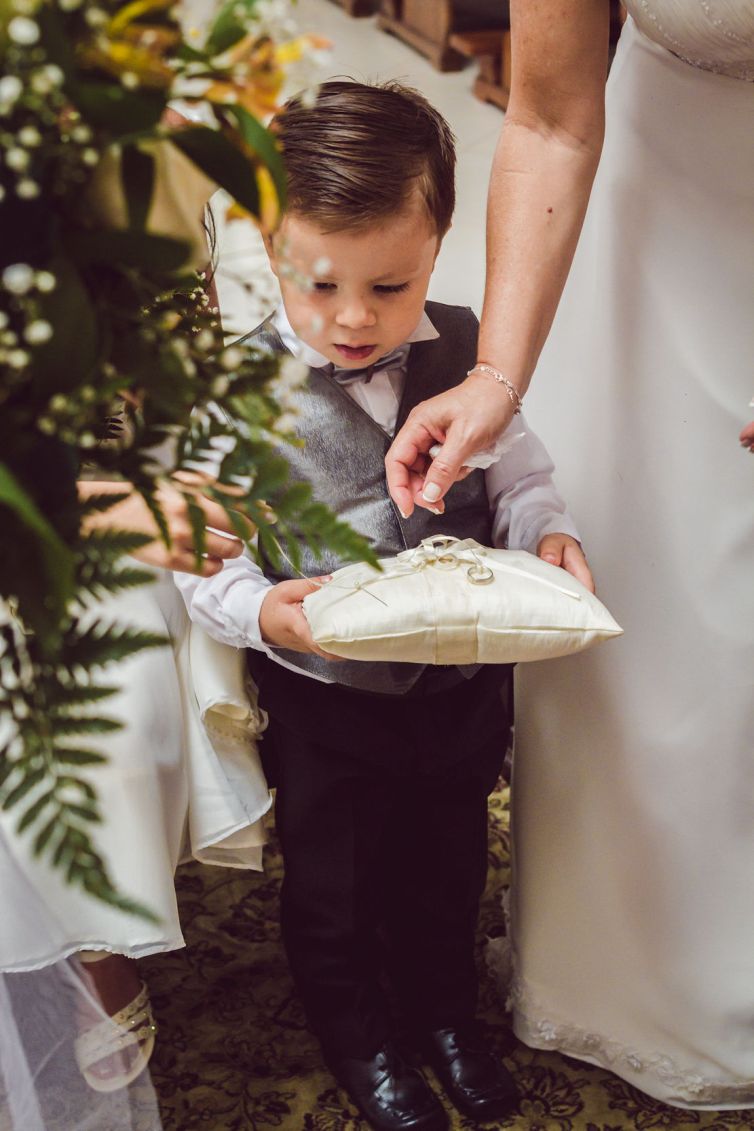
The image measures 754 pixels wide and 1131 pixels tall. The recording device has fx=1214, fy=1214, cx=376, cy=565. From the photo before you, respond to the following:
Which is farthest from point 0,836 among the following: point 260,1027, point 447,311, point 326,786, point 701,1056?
point 701,1056

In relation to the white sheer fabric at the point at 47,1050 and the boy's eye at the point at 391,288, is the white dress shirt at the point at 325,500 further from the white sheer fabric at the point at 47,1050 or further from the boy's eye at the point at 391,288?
the white sheer fabric at the point at 47,1050

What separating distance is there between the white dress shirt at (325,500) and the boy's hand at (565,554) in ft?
0.06

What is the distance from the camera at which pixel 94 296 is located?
673mm

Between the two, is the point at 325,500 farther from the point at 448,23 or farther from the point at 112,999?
the point at 448,23

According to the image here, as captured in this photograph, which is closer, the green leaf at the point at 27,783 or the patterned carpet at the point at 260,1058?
the green leaf at the point at 27,783

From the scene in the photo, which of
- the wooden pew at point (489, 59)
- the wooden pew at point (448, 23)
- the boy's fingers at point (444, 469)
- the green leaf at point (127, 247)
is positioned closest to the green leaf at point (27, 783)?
the green leaf at point (127, 247)

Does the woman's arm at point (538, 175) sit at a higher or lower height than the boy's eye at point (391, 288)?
higher

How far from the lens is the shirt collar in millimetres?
1352

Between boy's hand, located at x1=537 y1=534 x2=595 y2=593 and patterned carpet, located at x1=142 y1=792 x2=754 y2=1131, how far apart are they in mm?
705

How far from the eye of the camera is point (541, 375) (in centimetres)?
156

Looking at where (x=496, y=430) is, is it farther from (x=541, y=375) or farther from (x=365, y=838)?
(x=365, y=838)

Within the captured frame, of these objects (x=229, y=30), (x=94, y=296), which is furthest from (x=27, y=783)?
(x=229, y=30)

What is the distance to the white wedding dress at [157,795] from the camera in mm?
1233

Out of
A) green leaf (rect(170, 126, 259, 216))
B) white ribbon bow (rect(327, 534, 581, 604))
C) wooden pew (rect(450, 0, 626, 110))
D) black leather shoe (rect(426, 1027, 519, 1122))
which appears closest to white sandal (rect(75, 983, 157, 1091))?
black leather shoe (rect(426, 1027, 519, 1122))
